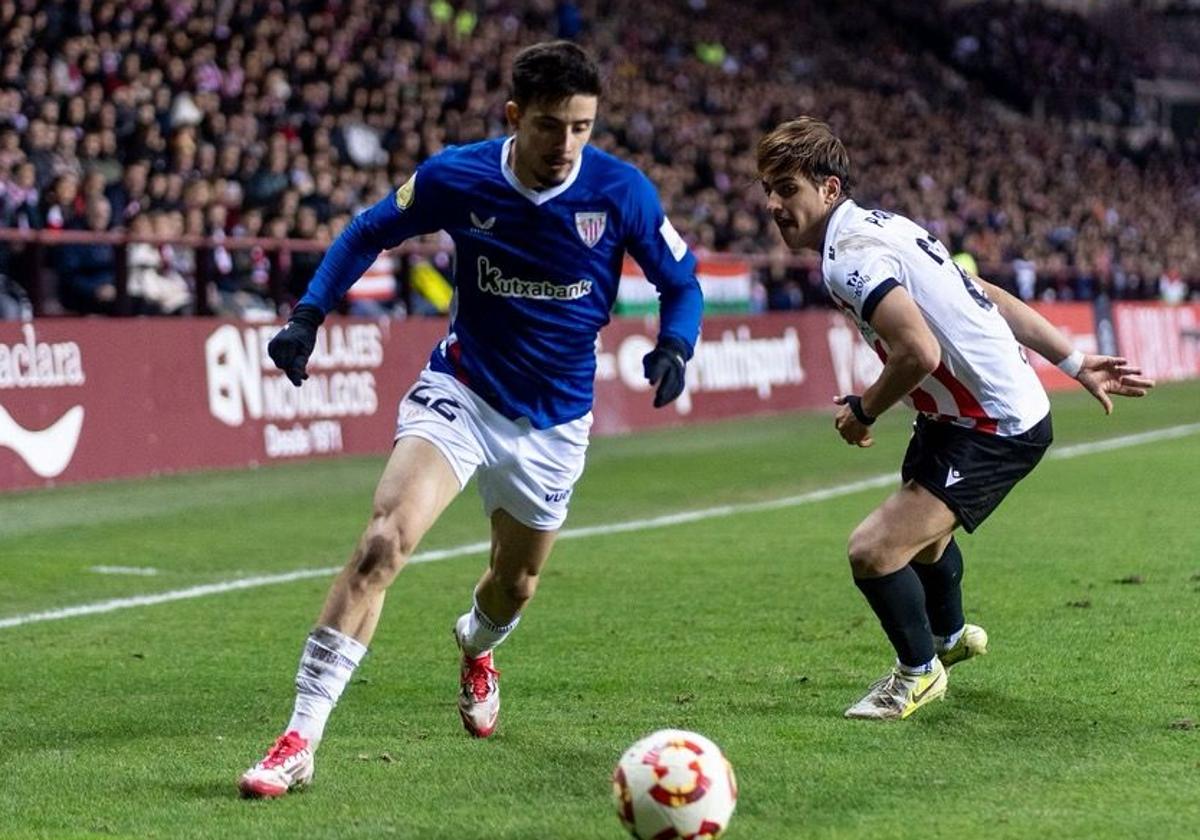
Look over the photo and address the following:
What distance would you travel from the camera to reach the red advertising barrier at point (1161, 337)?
31.7m

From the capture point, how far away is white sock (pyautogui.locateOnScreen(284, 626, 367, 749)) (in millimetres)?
5527

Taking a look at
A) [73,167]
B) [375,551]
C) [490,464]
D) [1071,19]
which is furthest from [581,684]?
[1071,19]

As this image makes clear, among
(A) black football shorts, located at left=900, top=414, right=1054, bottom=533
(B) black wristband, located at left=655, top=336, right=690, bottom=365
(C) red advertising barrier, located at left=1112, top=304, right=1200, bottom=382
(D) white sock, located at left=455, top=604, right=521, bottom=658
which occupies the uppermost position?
(B) black wristband, located at left=655, top=336, right=690, bottom=365

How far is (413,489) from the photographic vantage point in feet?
19.1

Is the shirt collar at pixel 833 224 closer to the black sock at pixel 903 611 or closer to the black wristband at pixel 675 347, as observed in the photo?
the black wristband at pixel 675 347

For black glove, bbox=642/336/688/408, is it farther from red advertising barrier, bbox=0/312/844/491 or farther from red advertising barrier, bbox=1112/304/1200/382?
red advertising barrier, bbox=1112/304/1200/382

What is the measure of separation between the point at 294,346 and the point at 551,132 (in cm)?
101

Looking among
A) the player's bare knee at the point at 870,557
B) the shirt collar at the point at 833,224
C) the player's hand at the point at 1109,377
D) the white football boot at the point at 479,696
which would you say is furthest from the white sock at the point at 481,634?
the player's hand at the point at 1109,377

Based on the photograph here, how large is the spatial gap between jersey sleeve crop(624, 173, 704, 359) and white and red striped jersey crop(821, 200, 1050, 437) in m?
0.45

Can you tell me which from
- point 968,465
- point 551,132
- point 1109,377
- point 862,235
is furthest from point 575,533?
point 551,132

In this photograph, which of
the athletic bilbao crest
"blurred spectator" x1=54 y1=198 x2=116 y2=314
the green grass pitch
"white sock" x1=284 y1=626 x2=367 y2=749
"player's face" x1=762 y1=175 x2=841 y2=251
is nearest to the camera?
the green grass pitch

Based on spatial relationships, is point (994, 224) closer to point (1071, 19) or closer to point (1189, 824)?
point (1071, 19)

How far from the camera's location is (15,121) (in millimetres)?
17250

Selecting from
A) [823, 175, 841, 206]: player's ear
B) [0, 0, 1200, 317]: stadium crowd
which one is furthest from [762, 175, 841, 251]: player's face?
[0, 0, 1200, 317]: stadium crowd
